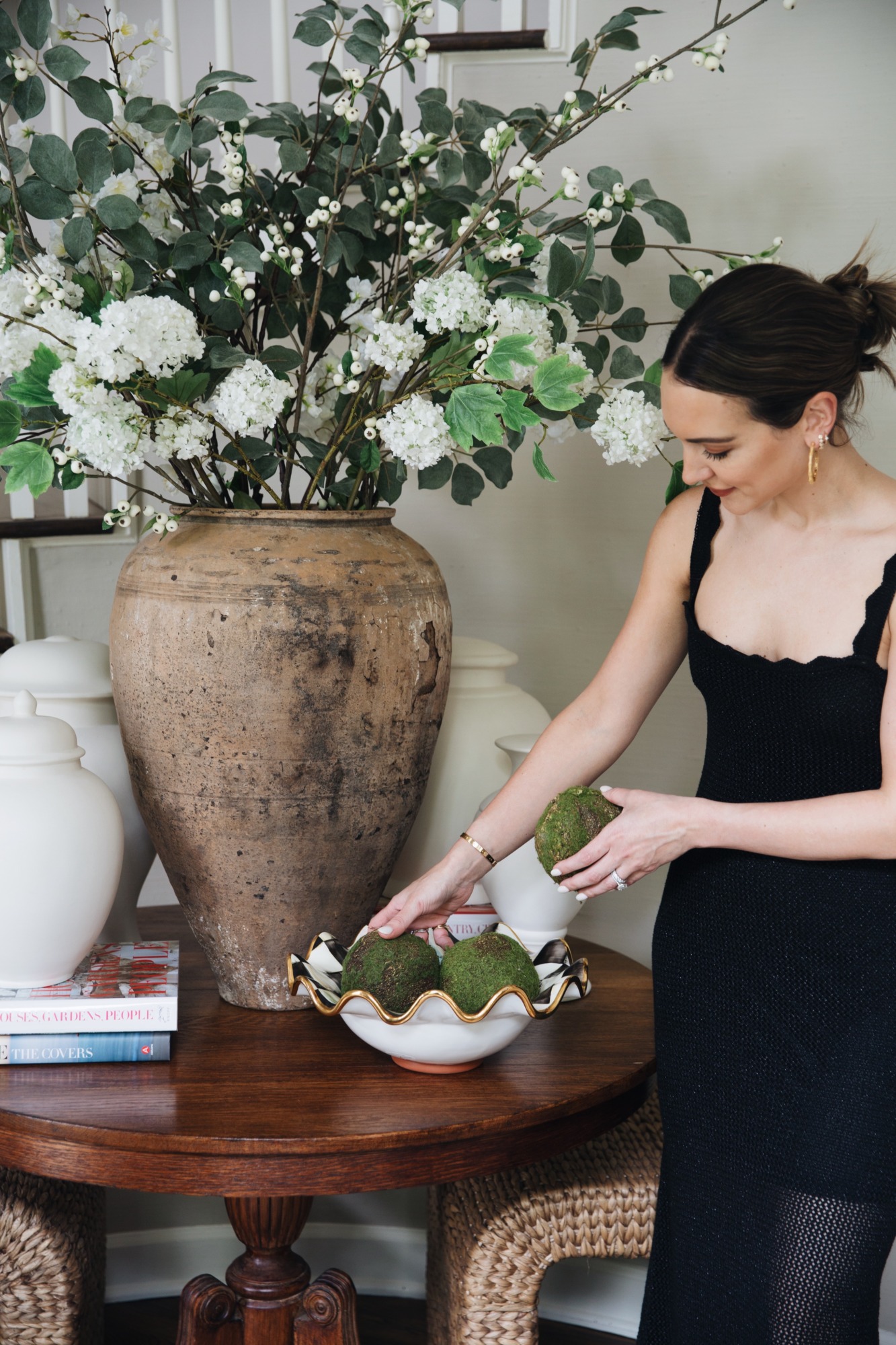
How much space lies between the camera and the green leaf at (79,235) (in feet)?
4.18

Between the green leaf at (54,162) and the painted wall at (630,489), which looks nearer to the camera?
the green leaf at (54,162)

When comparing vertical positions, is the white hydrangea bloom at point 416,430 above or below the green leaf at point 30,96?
below

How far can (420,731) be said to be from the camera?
142cm

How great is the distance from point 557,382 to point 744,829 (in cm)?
47

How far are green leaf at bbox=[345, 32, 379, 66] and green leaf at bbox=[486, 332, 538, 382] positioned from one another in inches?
14.6

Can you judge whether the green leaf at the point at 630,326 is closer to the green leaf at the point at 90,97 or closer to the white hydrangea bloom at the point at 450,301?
the white hydrangea bloom at the point at 450,301

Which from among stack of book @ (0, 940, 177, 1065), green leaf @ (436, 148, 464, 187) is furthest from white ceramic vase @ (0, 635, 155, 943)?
green leaf @ (436, 148, 464, 187)

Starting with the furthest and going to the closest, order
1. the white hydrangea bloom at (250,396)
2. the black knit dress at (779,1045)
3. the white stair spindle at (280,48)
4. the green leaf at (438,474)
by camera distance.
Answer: the white stair spindle at (280,48) → the green leaf at (438,474) → the white hydrangea bloom at (250,396) → the black knit dress at (779,1045)

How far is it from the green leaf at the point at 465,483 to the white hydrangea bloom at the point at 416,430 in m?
0.22

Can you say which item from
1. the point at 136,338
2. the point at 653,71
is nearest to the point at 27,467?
the point at 136,338

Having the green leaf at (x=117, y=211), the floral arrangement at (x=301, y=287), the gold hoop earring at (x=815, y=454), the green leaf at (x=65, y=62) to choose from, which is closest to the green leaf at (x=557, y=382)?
the floral arrangement at (x=301, y=287)

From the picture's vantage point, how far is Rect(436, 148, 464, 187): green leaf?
1350 millimetres

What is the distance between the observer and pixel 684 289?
1462mm

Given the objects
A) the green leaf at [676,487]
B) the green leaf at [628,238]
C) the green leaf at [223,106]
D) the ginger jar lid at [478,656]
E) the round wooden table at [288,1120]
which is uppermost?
the green leaf at [223,106]
